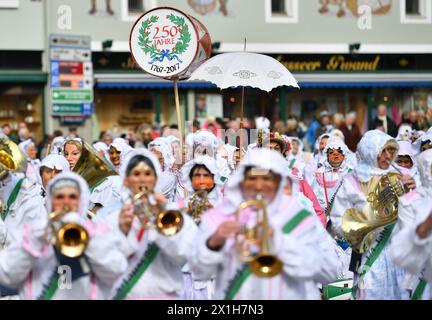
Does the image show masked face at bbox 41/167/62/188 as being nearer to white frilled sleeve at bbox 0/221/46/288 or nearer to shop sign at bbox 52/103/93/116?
white frilled sleeve at bbox 0/221/46/288

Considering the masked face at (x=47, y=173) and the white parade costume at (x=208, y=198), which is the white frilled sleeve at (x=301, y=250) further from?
the masked face at (x=47, y=173)

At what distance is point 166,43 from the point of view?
11.5 meters

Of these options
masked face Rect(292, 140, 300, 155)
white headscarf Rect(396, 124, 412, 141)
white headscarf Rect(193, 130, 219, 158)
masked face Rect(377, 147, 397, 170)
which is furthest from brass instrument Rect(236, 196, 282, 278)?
masked face Rect(292, 140, 300, 155)

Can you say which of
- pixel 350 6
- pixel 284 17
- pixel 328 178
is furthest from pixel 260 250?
pixel 350 6

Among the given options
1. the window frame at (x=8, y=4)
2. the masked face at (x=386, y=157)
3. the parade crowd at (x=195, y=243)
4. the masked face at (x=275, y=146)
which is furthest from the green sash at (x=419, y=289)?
the window frame at (x=8, y=4)

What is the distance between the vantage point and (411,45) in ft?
95.8

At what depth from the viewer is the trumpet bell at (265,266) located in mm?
6062

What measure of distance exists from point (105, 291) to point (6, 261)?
0.61 metres

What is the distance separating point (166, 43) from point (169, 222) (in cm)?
501

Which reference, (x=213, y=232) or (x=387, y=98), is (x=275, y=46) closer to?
(x=387, y=98)

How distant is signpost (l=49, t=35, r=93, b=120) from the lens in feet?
82.8

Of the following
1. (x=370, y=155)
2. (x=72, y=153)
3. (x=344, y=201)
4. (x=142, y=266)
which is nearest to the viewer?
(x=142, y=266)

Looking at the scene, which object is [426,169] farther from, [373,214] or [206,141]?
[206,141]

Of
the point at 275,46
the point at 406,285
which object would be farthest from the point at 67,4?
the point at 406,285
